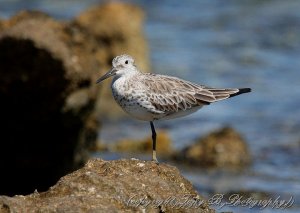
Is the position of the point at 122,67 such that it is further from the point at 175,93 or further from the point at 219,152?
the point at 219,152

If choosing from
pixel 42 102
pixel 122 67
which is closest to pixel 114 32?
pixel 42 102

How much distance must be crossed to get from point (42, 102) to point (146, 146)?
339cm

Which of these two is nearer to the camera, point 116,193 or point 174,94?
point 116,193

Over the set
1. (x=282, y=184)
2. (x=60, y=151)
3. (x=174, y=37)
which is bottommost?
(x=282, y=184)

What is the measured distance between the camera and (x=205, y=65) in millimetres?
20250

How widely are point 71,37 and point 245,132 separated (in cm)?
530

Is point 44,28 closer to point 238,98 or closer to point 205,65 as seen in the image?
point 238,98

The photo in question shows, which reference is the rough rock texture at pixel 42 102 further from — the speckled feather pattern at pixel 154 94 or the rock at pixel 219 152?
the rock at pixel 219 152

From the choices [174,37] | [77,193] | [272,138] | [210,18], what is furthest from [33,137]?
[210,18]

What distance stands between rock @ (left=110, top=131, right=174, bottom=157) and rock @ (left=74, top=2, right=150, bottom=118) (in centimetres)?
285

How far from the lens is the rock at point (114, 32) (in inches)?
679

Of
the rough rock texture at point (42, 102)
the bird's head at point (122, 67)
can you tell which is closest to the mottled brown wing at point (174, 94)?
the bird's head at point (122, 67)

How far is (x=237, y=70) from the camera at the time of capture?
19984mm

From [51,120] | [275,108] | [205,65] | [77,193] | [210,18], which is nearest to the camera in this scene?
[77,193]
